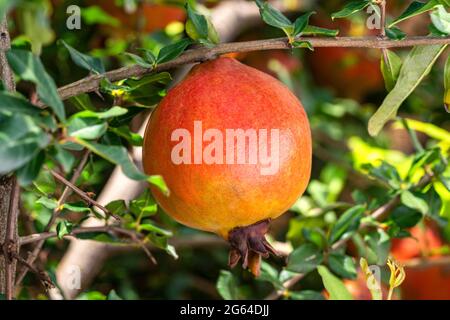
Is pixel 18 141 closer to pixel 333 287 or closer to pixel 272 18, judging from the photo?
pixel 272 18

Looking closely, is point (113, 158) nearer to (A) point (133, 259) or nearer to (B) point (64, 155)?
(B) point (64, 155)

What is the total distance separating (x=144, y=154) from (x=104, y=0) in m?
0.79

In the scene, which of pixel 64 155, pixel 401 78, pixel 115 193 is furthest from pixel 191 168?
pixel 115 193

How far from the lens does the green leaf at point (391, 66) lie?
88cm

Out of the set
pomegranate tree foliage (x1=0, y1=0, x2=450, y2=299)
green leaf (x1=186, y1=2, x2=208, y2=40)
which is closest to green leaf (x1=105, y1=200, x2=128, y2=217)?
pomegranate tree foliage (x1=0, y1=0, x2=450, y2=299)

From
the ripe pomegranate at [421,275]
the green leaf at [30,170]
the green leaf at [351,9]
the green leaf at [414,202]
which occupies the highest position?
the green leaf at [351,9]

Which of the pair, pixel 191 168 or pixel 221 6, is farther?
pixel 221 6

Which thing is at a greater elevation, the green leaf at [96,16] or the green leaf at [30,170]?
the green leaf at [96,16]

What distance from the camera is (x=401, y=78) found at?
880 millimetres

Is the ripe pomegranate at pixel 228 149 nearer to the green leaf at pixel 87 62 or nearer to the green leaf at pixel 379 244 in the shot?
the green leaf at pixel 87 62

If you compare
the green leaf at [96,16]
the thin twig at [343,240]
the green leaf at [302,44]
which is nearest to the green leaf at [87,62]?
the green leaf at [302,44]

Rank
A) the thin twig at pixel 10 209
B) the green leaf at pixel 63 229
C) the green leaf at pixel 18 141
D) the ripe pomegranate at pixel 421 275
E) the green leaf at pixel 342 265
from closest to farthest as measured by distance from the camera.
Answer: the green leaf at pixel 18 141 → the thin twig at pixel 10 209 → the green leaf at pixel 63 229 → the green leaf at pixel 342 265 → the ripe pomegranate at pixel 421 275

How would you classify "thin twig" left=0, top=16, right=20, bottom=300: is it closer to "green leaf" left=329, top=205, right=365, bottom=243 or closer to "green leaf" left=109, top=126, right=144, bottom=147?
"green leaf" left=109, top=126, right=144, bottom=147

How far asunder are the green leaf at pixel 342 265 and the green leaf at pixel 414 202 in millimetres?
116
